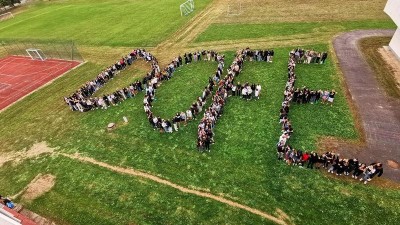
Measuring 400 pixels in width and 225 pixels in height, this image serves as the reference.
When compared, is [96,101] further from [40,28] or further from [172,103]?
[40,28]

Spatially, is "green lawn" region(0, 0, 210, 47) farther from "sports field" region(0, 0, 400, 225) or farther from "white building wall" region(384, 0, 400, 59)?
"white building wall" region(384, 0, 400, 59)

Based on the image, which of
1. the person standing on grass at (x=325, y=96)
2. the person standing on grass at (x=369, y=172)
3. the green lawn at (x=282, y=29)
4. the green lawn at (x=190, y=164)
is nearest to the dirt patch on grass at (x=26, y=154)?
the green lawn at (x=190, y=164)

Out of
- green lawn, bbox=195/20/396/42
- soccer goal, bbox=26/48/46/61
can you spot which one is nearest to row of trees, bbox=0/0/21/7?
soccer goal, bbox=26/48/46/61

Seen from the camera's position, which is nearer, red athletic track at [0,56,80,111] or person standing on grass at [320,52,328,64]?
person standing on grass at [320,52,328,64]

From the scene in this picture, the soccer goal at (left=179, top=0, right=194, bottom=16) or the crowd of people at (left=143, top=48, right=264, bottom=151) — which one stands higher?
the crowd of people at (left=143, top=48, right=264, bottom=151)

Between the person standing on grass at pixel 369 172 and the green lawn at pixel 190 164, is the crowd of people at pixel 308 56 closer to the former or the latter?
the green lawn at pixel 190 164

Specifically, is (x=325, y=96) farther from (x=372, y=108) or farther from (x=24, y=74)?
(x=24, y=74)
